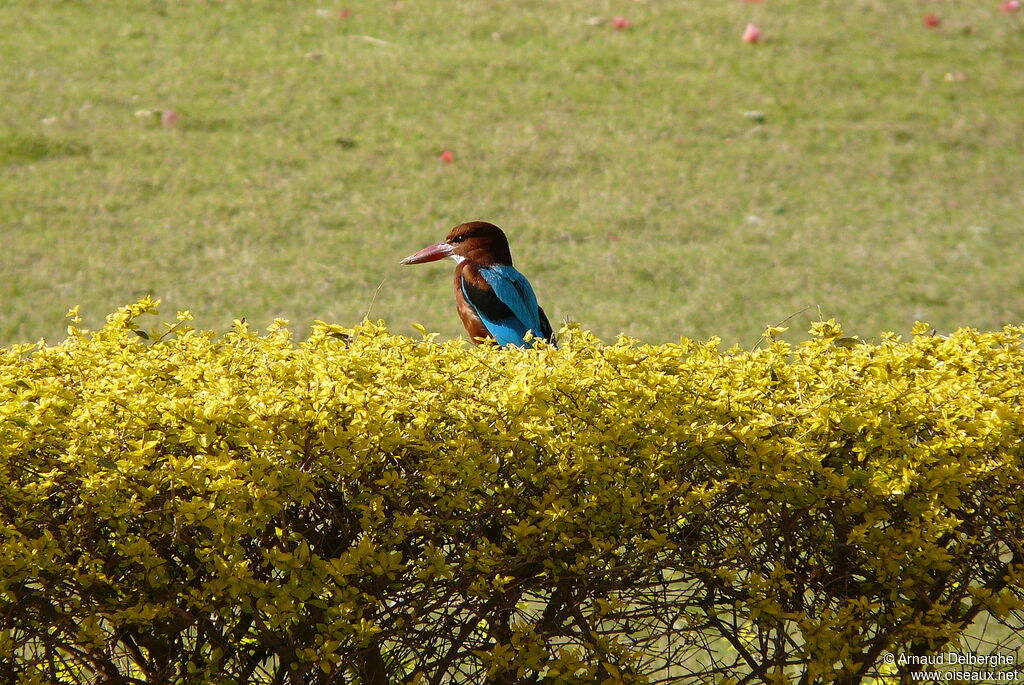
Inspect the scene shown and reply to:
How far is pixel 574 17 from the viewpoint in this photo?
12.7 metres

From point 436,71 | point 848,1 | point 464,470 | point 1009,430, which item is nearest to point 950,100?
point 848,1

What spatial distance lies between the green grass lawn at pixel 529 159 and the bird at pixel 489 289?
8.41ft

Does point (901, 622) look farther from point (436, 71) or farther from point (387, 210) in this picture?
point (436, 71)

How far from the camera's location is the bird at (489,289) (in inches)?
163

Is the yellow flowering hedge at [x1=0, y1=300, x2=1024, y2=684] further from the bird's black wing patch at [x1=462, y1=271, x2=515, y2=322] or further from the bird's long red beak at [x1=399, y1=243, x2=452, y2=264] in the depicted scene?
the bird's long red beak at [x1=399, y1=243, x2=452, y2=264]

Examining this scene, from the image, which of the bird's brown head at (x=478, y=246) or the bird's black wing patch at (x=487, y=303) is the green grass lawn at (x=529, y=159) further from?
the bird's black wing patch at (x=487, y=303)

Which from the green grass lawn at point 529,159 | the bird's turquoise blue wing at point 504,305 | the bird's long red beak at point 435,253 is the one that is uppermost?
the bird's long red beak at point 435,253

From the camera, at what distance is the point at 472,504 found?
2.71m

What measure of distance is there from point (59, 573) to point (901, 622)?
2.26 meters

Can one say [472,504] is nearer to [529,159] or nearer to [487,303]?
[487,303]

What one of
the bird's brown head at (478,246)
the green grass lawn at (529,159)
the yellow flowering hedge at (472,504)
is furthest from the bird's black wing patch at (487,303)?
the green grass lawn at (529,159)

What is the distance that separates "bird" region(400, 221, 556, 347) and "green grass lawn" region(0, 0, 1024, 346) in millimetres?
2563

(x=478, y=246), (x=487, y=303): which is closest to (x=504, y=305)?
(x=487, y=303)

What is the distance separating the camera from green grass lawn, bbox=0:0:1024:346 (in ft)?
26.5
